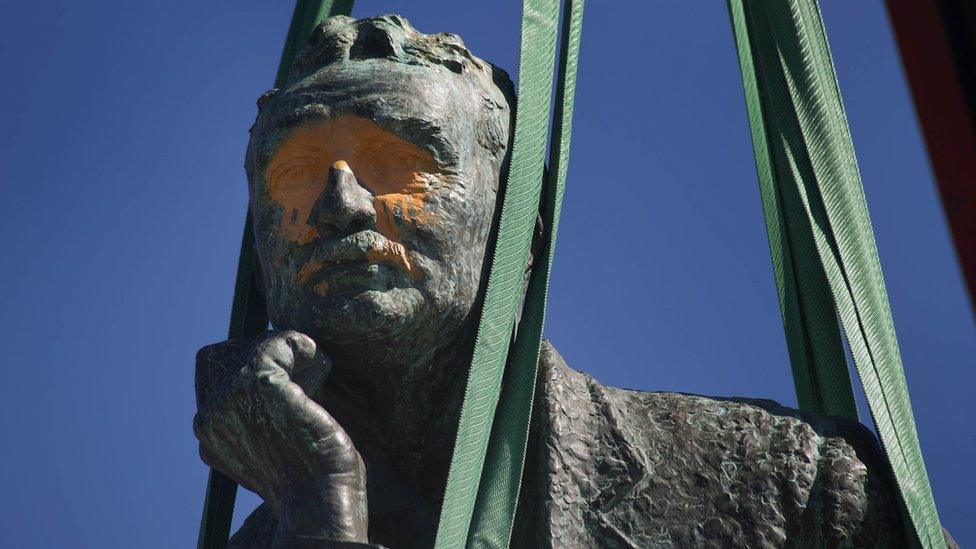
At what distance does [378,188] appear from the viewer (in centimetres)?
377

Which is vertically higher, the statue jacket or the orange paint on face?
the orange paint on face

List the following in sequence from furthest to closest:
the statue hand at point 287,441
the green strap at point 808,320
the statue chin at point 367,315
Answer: the green strap at point 808,320
the statue chin at point 367,315
the statue hand at point 287,441

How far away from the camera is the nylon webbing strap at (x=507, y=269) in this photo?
343 cm

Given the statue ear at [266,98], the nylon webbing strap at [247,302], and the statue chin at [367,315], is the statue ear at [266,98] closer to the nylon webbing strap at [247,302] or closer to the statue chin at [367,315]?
the nylon webbing strap at [247,302]

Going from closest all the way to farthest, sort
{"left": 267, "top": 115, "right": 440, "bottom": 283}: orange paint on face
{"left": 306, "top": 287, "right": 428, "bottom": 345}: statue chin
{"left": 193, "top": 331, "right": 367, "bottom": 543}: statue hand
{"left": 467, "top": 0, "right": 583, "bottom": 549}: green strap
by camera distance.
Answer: {"left": 193, "top": 331, "right": 367, "bottom": 543}: statue hand
{"left": 467, "top": 0, "right": 583, "bottom": 549}: green strap
{"left": 306, "top": 287, "right": 428, "bottom": 345}: statue chin
{"left": 267, "top": 115, "right": 440, "bottom": 283}: orange paint on face

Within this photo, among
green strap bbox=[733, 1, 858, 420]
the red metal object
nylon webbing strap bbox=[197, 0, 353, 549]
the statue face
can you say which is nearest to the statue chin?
the statue face

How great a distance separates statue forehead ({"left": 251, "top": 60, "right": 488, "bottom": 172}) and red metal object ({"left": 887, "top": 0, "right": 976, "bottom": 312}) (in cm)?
235

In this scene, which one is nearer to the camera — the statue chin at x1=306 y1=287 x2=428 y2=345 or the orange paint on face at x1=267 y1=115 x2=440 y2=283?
the statue chin at x1=306 y1=287 x2=428 y2=345

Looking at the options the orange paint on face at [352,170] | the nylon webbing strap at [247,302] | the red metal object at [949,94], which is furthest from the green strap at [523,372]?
the red metal object at [949,94]

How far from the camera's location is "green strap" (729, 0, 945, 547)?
379cm

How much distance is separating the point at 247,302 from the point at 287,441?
1.03 metres

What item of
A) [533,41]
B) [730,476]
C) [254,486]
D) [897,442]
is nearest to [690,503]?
[730,476]

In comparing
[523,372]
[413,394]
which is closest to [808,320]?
[523,372]

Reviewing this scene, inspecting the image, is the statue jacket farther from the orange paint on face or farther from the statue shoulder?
the orange paint on face
